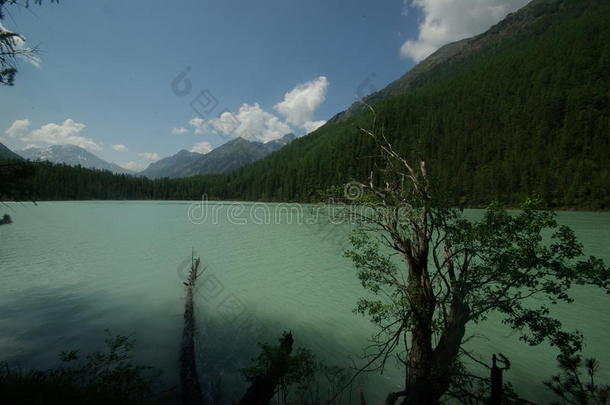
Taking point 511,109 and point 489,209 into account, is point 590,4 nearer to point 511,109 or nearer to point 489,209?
point 511,109

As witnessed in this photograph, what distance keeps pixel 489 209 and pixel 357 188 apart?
2.42m

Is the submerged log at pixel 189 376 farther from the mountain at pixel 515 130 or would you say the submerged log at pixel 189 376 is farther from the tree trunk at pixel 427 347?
the mountain at pixel 515 130

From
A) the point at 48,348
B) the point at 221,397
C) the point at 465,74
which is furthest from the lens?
the point at 465,74

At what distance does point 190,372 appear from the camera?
5.78 metres

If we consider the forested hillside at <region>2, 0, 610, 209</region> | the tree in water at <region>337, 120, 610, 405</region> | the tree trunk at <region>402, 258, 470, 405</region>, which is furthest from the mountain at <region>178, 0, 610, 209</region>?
the tree trunk at <region>402, 258, 470, 405</region>

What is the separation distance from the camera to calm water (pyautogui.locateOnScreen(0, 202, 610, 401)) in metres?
7.27

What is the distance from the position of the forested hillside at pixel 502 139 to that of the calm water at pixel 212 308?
32.6 m

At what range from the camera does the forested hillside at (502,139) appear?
7194cm

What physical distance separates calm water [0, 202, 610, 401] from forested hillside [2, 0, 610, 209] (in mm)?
32559

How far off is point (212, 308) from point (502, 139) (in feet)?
365

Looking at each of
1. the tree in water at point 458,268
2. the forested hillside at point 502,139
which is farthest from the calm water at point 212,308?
the forested hillside at point 502,139

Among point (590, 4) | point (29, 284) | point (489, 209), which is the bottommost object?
point (29, 284)

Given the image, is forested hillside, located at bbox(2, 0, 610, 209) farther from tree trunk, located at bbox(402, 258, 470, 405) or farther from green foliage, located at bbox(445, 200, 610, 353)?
tree trunk, located at bbox(402, 258, 470, 405)

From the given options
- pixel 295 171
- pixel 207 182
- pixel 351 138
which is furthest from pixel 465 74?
pixel 207 182
